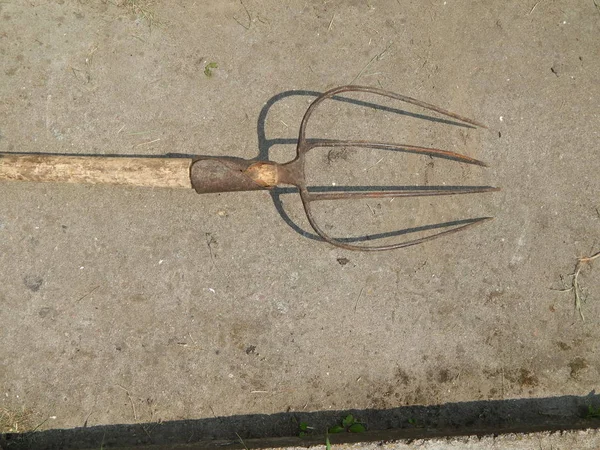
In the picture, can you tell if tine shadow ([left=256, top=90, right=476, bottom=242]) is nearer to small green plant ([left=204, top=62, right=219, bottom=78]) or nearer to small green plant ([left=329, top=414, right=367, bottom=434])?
small green plant ([left=204, top=62, right=219, bottom=78])

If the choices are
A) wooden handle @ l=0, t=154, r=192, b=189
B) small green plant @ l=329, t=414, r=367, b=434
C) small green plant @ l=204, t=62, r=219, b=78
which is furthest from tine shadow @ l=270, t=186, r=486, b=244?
small green plant @ l=329, t=414, r=367, b=434

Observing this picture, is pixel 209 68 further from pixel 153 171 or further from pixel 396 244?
pixel 396 244

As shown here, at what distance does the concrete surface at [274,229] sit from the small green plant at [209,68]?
31 millimetres

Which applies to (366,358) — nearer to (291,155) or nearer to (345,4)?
(291,155)

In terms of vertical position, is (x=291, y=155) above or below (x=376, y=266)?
above

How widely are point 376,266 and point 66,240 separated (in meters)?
1.90

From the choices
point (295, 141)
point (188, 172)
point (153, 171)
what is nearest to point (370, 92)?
point (295, 141)

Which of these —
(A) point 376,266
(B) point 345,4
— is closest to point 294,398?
(A) point 376,266

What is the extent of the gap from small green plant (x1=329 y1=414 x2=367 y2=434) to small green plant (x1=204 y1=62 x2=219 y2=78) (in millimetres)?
2279

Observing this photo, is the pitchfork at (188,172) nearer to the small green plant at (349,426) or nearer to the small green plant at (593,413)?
Answer: the small green plant at (349,426)

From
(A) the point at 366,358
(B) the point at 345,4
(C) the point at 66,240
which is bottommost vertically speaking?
(A) the point at 366,358

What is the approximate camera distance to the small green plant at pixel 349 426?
9.29ft

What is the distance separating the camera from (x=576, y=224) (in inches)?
119

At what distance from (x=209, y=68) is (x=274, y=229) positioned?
110 cm
